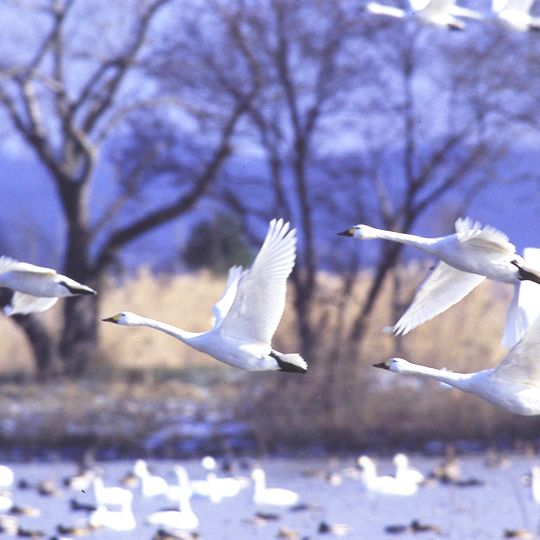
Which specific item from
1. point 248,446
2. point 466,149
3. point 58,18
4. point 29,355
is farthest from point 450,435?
point 58,18

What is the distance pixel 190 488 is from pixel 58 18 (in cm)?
996

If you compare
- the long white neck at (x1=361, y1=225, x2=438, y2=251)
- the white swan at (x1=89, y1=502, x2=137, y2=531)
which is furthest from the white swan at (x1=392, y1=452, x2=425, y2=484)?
the long white neck at (x1=361, y1=225, x2=438, y2=251)

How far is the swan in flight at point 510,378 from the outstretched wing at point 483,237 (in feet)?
1.25

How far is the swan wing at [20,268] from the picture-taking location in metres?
6.71

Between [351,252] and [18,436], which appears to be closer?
[18,436]

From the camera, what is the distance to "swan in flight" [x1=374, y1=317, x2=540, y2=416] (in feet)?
20.9

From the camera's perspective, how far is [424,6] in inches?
356

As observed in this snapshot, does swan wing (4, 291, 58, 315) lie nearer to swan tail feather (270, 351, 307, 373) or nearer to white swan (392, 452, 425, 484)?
swan tail feather (270, 351, 307, 373)

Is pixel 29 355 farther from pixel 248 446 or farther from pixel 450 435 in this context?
pixel 450 435

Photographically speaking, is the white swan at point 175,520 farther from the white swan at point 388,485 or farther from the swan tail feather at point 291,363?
the swan tail feather at point 291,363

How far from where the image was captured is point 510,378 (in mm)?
6449

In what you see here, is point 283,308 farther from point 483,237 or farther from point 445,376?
point 483,237

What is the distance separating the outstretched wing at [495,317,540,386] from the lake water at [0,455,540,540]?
5883 millimetres

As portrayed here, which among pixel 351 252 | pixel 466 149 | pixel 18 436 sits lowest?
pixel 18 436
